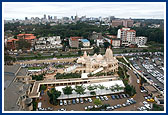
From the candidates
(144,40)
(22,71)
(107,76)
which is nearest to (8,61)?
(22,71)

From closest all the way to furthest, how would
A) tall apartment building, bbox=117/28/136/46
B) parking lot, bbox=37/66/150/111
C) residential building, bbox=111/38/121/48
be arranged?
parking lot, bbox=37/66/150/111
residential building, bbox=111/38/121/48
tall apartment building, bbox=117/28/136/46

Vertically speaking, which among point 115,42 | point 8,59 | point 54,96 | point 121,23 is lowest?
point 54,96

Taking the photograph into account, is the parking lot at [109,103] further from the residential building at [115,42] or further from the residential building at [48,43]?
the residential building at [115,42]

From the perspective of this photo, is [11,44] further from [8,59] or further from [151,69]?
[151,69]

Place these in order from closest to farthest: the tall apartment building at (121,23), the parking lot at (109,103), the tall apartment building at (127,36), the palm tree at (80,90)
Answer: the parking lot at (109,103)
the palm tree at (80,90)
the tall apartment building at (127,36)
the tall apartment building at (121,23)

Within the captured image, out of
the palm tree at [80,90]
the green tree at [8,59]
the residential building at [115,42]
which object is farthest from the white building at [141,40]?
the green tree at [8,59]

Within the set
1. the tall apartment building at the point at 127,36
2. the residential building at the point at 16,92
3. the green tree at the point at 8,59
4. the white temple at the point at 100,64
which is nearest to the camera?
the residential building at the point at 16,92

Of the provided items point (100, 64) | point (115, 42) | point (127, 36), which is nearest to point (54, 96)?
point (100, 64)

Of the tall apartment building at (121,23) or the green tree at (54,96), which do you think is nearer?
the green tree at (54,96)

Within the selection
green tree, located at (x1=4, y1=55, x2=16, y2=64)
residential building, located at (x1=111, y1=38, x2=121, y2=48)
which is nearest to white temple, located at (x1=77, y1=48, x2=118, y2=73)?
green tree, located at (x1=4, y1=55, x2=16, y2=64)

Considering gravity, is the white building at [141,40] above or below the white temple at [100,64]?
above

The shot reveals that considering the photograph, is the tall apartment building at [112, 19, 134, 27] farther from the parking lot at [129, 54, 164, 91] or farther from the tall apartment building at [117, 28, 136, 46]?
the parking lot at [129, 54, 164, 91]

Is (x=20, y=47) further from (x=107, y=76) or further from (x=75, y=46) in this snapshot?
(x=107, y=76)

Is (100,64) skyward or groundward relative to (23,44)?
groundward
